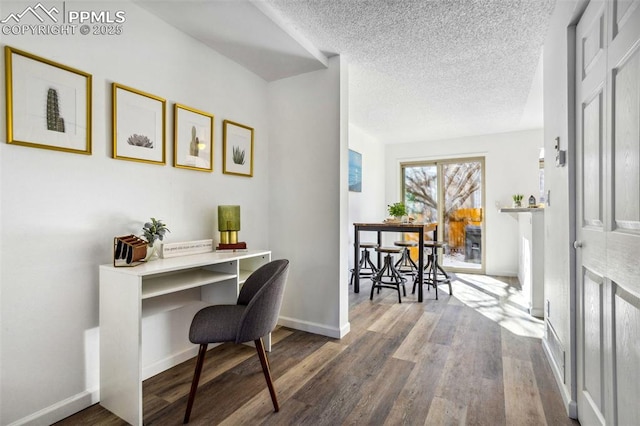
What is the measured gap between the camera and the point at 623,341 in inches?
43.8

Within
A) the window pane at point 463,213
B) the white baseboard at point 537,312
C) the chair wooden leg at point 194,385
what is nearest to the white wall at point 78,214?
the chair wooden leg at point 194,385

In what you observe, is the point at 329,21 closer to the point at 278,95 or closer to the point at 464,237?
the point at 278,95

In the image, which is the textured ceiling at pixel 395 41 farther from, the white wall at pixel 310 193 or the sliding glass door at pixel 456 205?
the sliding glass door at pixel 456 205

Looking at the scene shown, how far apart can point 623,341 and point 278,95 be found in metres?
2.96

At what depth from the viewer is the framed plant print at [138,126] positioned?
188 centimetres

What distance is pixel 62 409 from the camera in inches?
64.1

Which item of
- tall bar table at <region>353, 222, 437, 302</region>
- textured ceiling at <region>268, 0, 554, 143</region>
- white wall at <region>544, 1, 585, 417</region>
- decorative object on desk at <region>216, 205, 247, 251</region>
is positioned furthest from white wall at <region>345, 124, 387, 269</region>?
white wall at <region>544, 1, 585, 417</region>

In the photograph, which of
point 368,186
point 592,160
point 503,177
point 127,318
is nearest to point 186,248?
point 127,318

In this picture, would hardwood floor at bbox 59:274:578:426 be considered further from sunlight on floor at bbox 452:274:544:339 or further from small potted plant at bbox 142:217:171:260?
small potted plant at bbox 142:217:171:260

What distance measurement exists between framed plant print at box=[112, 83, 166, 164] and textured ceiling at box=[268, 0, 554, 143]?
3.49 ft

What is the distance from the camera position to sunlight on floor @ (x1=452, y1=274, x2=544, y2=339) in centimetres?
294

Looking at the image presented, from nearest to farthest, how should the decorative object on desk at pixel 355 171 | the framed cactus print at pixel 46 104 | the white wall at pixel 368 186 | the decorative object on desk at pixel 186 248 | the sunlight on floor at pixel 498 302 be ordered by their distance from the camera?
the framed cactus print at pixel 46 104 → the decorative object on desk at pixel 186 248 → the sunlight on floor at pixel 498 302 → the decorative object on desk at pixel 355 171 → the white wall at pixel 368 186

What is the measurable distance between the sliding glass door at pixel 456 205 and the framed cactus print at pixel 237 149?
4137mm

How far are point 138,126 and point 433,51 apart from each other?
238 centimetres
